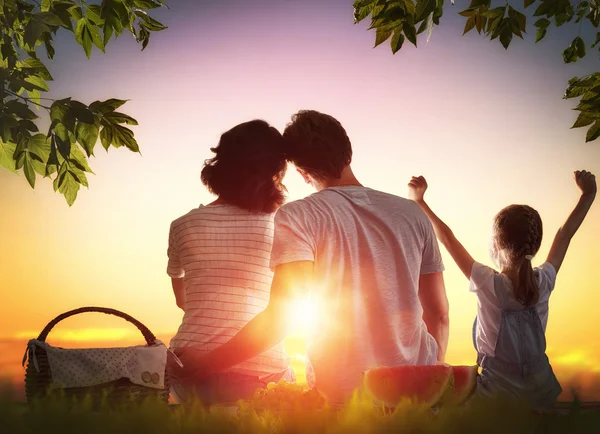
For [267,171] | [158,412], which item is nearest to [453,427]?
[158,412]

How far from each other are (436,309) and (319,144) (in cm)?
119

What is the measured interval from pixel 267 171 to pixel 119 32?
4.26ft

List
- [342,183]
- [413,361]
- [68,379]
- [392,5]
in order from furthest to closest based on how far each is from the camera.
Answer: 1. [392,5]
2. [342,183]
3. [413,361]
4. [68,379]

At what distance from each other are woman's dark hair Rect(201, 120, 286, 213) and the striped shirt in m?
0.09

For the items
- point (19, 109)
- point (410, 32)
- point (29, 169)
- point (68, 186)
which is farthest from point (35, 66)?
point (410, 32)

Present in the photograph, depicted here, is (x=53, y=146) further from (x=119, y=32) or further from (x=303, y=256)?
(x=303, y=256)

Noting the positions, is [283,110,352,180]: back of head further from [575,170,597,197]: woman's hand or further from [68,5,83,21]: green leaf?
[575,170,597,197]: woman's hand

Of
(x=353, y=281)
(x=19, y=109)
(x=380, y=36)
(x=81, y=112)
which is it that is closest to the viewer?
(x=353, y=281)

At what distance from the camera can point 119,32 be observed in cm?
420

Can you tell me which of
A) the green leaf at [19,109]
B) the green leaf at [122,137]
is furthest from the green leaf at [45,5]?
the green leaf at [122,137]

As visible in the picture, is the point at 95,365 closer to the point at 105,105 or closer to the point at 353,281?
the point at 353,281

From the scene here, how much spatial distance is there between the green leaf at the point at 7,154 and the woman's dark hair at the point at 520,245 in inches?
140

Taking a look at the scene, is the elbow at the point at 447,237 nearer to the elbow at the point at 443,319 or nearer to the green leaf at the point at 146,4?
the elbow at the point at 443,319

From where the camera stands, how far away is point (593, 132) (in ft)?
14.8
